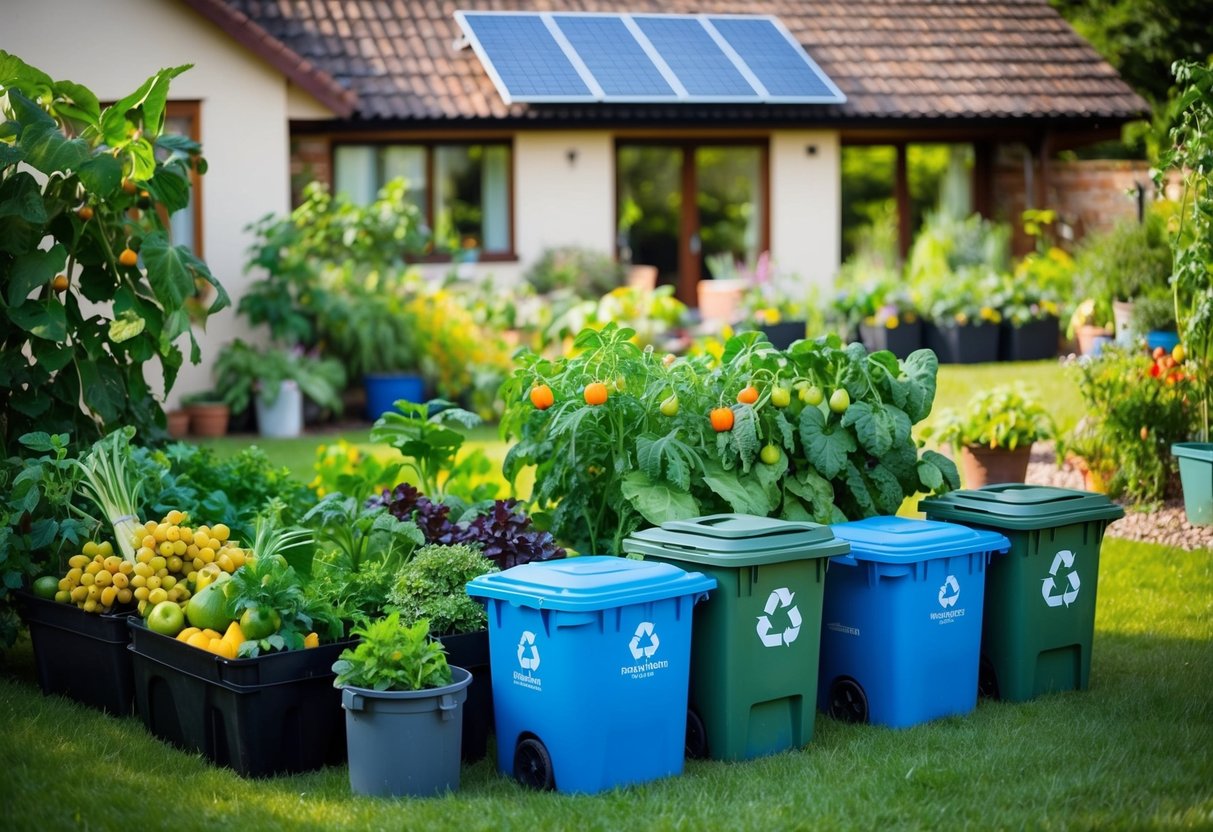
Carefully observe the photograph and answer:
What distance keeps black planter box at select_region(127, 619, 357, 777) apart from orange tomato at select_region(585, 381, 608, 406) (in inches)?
56.0

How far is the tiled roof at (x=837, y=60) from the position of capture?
16016mm

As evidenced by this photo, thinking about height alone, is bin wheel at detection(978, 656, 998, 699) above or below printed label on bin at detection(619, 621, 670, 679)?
below

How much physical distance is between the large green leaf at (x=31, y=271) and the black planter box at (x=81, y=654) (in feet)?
4.55

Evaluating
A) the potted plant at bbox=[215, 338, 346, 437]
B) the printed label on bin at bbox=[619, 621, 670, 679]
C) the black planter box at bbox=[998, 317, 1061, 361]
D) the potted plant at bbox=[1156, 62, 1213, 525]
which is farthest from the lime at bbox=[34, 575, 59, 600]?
the black planter box at bbox=[998, 317, 1061, 361]

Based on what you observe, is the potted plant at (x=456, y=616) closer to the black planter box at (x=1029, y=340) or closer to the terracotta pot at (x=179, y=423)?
the terracotta pot at (x=179, y=423)

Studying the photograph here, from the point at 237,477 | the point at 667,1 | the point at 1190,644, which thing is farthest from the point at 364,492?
the point at 667,1

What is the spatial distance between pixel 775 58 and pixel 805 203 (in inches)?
70.4

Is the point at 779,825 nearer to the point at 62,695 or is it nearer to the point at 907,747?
the point at 907,747

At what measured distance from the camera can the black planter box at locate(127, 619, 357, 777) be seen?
4902 mm

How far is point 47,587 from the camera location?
5.89 metres

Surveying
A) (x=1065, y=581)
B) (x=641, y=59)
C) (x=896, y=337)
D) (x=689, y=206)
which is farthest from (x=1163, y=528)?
(x=689, y=206)

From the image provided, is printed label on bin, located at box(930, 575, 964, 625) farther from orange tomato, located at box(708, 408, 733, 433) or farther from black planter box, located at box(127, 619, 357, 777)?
black planter box, located at box(127, 619, 357, 777)

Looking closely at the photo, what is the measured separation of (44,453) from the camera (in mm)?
6906

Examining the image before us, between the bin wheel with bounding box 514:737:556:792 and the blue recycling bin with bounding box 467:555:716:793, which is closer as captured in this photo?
the blue recycling bin with bounding box 467:555:716:793
